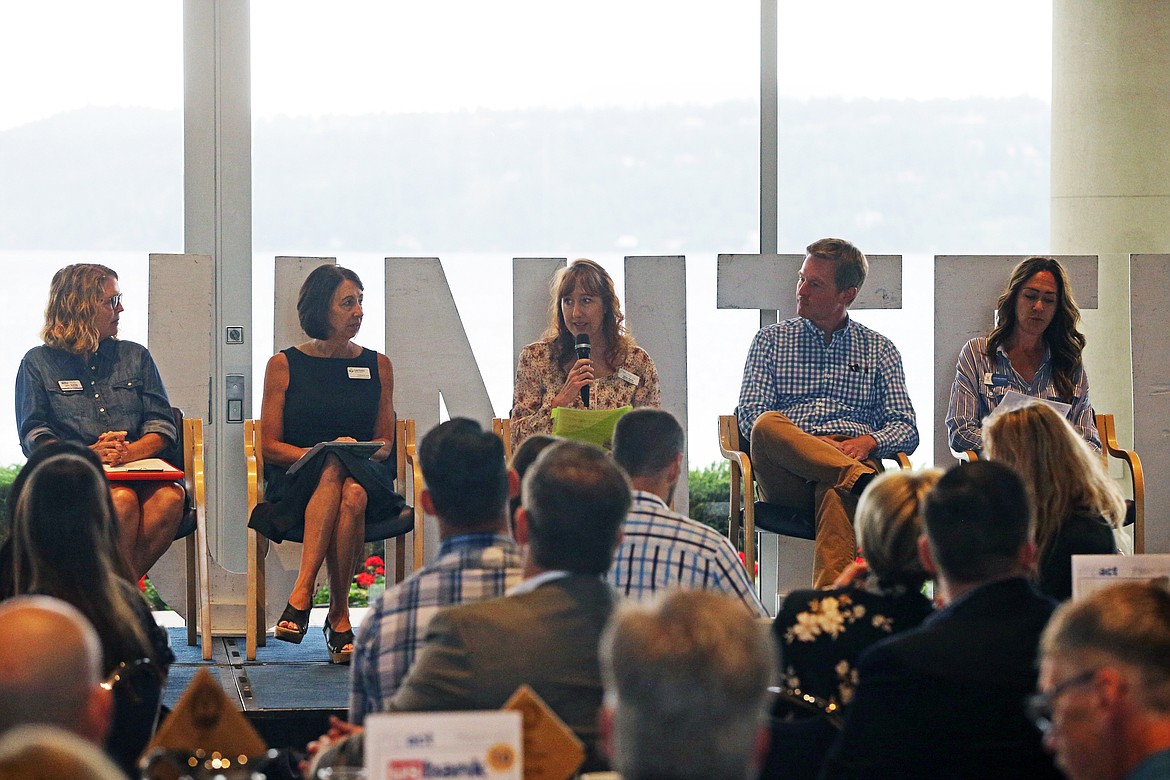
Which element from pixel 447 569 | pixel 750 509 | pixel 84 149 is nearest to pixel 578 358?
pixel 750 509

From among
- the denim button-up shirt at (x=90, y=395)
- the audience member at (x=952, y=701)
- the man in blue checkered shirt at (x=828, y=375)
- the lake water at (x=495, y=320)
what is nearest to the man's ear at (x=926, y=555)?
the audience member at (x=952, y=701)

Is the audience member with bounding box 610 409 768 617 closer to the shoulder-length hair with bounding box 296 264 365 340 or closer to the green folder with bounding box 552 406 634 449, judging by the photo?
the green folder with bounding box 552 406 634 449

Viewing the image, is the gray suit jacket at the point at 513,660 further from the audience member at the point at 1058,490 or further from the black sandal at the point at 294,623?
the black sandal at the point at 294,623

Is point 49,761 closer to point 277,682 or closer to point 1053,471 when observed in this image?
point 1053,471

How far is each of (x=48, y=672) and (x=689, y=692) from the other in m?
0.69

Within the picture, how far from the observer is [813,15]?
6.06m

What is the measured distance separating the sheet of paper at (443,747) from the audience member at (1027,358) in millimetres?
3821

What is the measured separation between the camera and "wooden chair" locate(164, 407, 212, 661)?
189 inches

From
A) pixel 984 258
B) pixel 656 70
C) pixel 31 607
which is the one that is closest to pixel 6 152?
pixel 656 70

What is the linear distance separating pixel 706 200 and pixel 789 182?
368mm

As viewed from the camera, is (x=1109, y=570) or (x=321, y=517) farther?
(x=321, y=517)

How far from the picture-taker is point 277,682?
453 cm

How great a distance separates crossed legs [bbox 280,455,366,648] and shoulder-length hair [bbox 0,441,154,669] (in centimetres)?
215

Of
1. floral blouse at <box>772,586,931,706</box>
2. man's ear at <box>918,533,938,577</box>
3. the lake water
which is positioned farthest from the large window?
man's ear at <box>918,533,938,577</box>
